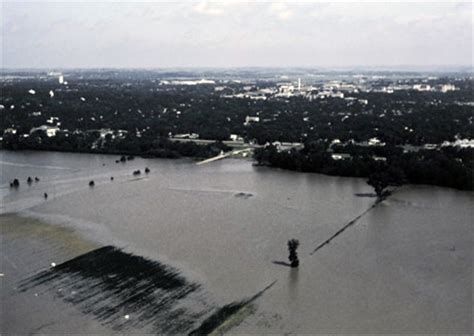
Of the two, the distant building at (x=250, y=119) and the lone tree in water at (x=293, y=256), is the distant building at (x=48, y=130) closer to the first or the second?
the distant building at (x=250, y=119)

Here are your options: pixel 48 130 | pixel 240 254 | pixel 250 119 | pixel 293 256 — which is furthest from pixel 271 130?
pixel 293 256

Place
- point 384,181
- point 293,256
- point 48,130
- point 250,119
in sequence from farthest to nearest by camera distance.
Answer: point 250,119
point 48,130
point 384,181
point 293,256

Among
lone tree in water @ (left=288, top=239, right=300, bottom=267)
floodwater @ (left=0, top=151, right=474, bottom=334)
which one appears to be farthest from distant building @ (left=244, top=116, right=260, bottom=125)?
lone tree in water @ (left=288, top=239, right=300, bottom=267)

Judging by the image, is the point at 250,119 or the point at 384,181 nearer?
the point at 384,181

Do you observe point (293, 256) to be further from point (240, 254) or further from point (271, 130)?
point (271, 130)

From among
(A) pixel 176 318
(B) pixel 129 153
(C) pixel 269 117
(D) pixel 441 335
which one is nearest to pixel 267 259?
(A) pixel 176 318

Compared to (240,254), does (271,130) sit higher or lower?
higher

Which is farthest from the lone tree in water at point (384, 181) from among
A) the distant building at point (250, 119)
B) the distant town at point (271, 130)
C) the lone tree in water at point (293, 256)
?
the distant building at point (250, 119)

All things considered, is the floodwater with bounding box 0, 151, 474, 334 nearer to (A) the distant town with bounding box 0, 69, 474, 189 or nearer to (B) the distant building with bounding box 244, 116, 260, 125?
(A) the distant town with bounding box 0, 69, 474, 189

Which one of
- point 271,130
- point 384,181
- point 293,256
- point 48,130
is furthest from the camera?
point 48,130

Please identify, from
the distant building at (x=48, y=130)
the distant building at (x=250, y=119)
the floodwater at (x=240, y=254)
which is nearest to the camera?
the floodwater at (x=240, y=254)
